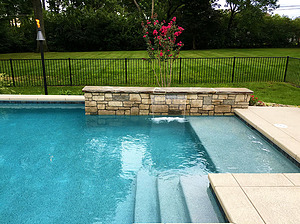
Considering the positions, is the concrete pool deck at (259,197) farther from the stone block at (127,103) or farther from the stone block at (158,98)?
the stone block at (127,103)

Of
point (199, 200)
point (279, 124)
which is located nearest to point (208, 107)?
point (279, 124)

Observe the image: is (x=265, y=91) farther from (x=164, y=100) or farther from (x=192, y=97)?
(x=164, y=100)

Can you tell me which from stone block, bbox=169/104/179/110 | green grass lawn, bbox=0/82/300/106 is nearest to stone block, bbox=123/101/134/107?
stone block, bbox=169/104/179/110

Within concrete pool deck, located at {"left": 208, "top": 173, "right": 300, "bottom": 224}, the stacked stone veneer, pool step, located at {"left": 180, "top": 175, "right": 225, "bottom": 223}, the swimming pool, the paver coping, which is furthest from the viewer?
the paver coping

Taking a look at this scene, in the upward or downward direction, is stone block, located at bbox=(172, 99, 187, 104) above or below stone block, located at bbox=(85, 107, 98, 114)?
above

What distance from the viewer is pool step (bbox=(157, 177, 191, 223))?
285 cm

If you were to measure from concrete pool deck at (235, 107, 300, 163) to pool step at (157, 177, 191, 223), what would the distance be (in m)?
1.95

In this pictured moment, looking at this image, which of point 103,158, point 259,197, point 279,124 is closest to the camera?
point 259,197

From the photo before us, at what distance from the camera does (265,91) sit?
9.30 m

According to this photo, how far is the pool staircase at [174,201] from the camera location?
2.84 meters

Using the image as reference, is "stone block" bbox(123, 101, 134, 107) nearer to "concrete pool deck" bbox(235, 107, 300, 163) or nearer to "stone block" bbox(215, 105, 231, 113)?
"stone block" bbox(215, 105, 231, 113)

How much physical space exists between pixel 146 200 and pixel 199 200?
2.10 feet

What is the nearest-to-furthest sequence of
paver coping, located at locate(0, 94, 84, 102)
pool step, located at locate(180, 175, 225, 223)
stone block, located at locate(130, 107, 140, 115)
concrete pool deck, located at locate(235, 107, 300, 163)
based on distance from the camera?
pool step, located at locate(180, 175, 225, 223) → concrete pool deck, located at locate(235, 107, 300, 163) → stone block, located at locate(130, 107, 140, 115) → paver coping, located at locate(0, 94, 84, 102)

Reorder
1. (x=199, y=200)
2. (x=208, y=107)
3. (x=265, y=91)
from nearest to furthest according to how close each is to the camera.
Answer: (x=199, y=200), (x=208, y=107), (x=265, y=91)
